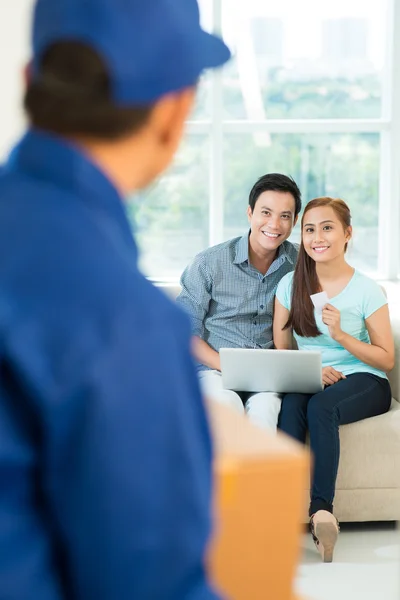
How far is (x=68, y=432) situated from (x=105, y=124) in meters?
0.23

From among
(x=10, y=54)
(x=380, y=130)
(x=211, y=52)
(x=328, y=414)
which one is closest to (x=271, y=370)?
(x=328, y=414)

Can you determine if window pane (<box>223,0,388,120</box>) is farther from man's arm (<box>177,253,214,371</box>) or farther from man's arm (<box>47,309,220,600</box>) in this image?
man's arm (<box>47,309,220,600</box>)

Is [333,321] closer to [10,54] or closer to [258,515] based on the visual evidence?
[10,54]

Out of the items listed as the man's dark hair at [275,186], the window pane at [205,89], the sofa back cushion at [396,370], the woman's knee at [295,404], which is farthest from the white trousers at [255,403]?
the window pane at [205,89]

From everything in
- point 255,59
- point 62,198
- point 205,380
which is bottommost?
point 205,380

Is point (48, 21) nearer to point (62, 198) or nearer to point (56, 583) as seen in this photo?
point (62, 198)

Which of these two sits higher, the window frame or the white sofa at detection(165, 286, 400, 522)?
the window frame

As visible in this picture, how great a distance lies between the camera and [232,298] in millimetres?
3486

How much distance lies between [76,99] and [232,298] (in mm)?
2833

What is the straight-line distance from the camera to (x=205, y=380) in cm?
335

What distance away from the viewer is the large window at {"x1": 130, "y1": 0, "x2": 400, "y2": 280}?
4906 mm

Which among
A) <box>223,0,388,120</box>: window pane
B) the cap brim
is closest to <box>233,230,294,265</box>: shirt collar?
<box>223,0,388,120</box>: window pane

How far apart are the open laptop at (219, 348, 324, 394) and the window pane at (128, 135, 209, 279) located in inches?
75.9

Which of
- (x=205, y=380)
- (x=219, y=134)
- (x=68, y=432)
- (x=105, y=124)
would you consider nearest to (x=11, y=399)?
(x=68, y=432)
